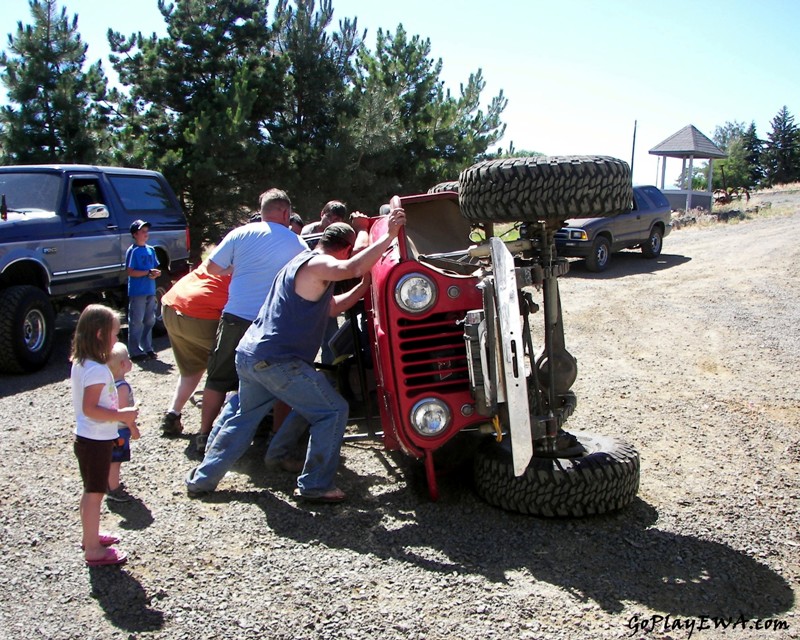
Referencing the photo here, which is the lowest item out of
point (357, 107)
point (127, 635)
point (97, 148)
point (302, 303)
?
point (127, 635)

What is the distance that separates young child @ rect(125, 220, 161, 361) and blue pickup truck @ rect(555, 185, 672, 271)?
25.4 ft

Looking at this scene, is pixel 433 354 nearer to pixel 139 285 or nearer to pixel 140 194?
pixel 139 285

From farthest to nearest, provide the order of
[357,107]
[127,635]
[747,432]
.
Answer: [357,107] < [747,432] < [127,635]

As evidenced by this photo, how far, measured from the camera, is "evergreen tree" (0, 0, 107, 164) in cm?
1509

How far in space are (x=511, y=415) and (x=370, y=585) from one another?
104 cm

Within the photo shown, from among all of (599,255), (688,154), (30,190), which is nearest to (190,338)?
(30,190)

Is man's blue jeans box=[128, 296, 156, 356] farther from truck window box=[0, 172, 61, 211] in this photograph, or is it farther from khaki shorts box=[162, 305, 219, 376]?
khaki shorts box=[162, 305, 219, 376]

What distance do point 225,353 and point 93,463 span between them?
164cm

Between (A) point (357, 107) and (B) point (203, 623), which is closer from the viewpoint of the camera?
(B) point (203, 623)

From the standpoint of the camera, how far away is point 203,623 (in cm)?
332

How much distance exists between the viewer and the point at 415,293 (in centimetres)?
413

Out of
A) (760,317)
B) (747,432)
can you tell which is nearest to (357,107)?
(760,317)

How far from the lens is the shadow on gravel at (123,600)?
3.32 meters

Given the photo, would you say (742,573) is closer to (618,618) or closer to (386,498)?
(618,618)
